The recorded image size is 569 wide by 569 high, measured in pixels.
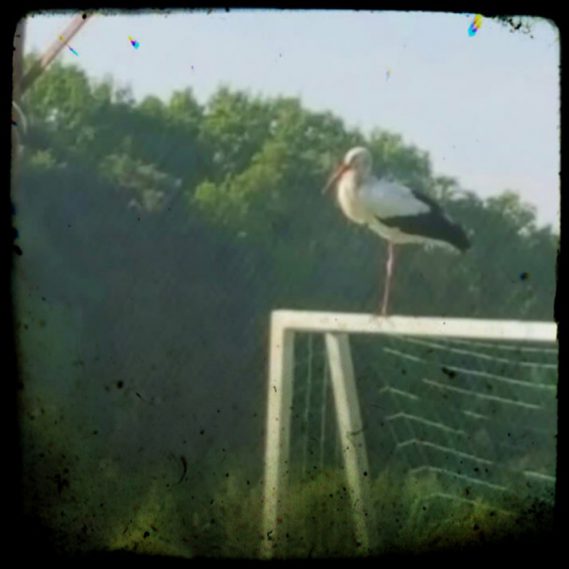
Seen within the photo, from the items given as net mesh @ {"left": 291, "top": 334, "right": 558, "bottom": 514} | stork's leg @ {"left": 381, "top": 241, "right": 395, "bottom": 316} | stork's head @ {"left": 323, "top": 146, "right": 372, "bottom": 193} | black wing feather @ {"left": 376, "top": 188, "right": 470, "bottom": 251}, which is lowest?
net mesh @ {"left": 291, "top": 334, "right": 558, "bottom": 514}

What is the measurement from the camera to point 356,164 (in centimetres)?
Result: 160

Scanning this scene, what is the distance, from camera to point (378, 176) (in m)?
1.69

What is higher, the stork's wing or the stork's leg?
the stork's wing

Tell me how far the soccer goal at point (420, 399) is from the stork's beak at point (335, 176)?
8.4 inches

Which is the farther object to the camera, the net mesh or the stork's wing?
the stork's wing

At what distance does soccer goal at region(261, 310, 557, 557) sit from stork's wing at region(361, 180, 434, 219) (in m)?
0.22

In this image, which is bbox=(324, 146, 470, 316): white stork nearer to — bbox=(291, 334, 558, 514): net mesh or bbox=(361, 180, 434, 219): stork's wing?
bbox=(361, 180, 434, 219): stork's wing

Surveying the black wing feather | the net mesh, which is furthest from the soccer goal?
the black wing feather

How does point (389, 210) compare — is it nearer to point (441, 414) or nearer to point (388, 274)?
point (388, 274)

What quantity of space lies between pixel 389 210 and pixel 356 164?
18 cm

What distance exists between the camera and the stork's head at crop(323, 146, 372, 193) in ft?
5.18

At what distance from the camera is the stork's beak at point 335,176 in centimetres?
161

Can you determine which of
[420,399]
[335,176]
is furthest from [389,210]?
[420,399]

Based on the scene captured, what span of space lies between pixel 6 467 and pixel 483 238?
2.56ft
